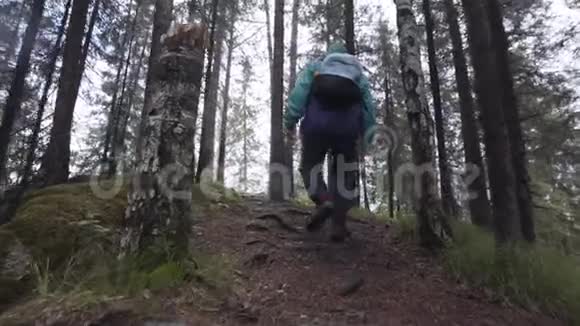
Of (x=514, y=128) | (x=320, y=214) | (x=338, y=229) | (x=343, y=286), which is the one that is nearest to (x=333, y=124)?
(x=320, y=214)

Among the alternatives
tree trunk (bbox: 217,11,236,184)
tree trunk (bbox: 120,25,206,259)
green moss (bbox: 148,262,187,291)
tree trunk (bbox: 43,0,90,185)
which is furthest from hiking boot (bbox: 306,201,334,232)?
tree trunk (bbox: 217,11,236,184)

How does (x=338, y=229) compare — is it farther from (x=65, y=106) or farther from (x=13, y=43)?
(x=13, y=43)

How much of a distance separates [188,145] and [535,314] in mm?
3351

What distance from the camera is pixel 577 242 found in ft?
44.6

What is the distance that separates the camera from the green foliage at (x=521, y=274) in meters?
3.53

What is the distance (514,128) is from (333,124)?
14.9ft

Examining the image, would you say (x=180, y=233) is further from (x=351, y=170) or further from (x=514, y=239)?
(x=514, y=239)

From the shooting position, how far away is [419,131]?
474 centimetres

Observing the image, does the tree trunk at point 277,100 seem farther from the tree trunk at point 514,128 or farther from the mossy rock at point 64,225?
the mossy rock at point 64,225

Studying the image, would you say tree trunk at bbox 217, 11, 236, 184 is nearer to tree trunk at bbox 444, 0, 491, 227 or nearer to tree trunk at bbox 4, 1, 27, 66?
tree trunk at bbox 444, 0, 491, 227

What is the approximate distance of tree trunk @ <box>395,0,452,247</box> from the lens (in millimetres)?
4469

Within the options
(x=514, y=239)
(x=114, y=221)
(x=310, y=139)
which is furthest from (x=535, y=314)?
(x=114, y=221)

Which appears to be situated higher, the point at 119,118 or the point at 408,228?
the point at 119,118

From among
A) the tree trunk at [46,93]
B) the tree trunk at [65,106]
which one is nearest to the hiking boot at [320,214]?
the tree trunk at [65,106]
